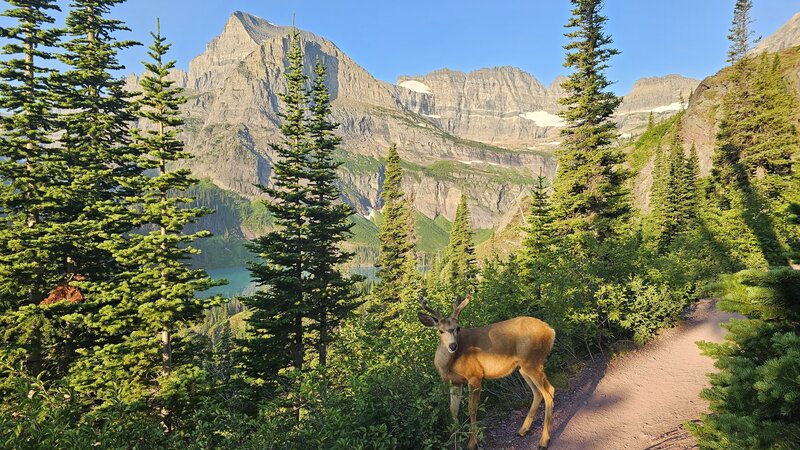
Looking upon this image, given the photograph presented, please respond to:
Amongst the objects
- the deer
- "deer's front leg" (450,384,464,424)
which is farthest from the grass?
"deer's front leg" (450,384,464,424)

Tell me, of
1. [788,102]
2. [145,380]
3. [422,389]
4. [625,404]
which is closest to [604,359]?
[625,404]

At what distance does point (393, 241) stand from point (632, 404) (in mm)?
28409

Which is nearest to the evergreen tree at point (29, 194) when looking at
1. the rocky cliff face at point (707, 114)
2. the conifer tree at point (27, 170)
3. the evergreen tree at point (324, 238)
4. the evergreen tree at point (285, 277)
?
the conifer tree at point (27, 170)

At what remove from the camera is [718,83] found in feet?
209

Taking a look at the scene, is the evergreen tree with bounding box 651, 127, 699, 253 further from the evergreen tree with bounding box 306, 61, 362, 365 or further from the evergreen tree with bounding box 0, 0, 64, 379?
the evergreen tree with bounding box 0, 0, 64, 379

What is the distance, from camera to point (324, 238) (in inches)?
893

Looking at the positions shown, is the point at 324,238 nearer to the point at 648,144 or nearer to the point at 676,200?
the point at 676,200

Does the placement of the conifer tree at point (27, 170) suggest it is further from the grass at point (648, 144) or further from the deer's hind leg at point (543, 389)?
the grass at point (648, 144)

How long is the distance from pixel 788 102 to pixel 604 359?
35954 mm

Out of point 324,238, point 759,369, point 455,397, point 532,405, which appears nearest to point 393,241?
point 324,238

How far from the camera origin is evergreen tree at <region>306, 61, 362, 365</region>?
71.9ft

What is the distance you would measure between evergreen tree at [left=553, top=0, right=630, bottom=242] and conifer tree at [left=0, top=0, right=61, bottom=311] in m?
26.2

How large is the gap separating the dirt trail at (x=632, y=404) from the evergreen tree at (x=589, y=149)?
1168cm

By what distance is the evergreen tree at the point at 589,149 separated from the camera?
2188 centimetres
